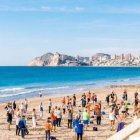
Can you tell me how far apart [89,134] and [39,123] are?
211 inches

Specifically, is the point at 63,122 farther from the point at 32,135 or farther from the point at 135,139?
the point at 135,139

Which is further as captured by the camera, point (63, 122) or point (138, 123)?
point (63, 122)

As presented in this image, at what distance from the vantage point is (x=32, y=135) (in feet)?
75.7

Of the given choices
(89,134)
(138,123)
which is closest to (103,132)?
(89,134)

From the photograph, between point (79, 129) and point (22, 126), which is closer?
point (79, 129)

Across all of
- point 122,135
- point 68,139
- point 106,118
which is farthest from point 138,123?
point 106,118

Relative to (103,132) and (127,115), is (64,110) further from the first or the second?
(103,132)

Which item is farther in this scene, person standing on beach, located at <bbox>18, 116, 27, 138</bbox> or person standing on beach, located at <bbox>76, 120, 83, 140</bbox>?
person standing on beach, located at <bbox>18, 116, 27, 138</bbox>

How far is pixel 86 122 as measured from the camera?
24.4 m

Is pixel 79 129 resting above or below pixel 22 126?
above

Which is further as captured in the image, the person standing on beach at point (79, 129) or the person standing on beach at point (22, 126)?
the person standing on beach at point (22, 126)

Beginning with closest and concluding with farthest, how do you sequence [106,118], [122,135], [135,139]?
[135,139] < [122,135] < [106,118]

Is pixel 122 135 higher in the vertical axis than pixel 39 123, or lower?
higher

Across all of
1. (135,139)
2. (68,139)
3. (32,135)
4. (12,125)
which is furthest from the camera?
(12,125)
